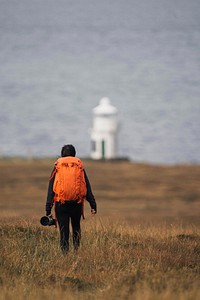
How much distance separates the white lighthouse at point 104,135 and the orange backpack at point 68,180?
40655mm

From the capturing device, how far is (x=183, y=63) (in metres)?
149

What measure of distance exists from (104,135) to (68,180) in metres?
42.0

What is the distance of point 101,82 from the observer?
13762 cm

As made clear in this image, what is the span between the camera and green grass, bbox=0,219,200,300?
11.3 meters

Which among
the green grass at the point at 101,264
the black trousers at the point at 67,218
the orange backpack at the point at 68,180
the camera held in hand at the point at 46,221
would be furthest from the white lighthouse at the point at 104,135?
the orange backpack at the point at 68,180

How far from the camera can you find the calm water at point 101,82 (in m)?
101

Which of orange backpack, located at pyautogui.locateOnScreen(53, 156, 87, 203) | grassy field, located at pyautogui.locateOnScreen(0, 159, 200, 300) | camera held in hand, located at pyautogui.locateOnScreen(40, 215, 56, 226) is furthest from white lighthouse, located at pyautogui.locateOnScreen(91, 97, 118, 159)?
orange backpack, located at pyautogui.locateOnScreen(53, 156, 87, 203)

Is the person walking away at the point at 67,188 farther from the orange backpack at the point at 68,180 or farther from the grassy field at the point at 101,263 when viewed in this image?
the grassy field at the point at 101,263

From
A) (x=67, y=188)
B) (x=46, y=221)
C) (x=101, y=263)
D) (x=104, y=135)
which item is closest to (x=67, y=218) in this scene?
(x=46, y=221)

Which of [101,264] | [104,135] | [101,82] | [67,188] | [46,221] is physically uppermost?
[101,82]

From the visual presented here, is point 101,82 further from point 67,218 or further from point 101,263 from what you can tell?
point 101,263

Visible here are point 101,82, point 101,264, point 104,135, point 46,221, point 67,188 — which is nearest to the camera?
point 67,188

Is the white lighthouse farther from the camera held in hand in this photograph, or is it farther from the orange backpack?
the orange backpack

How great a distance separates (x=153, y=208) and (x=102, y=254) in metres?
27.1
